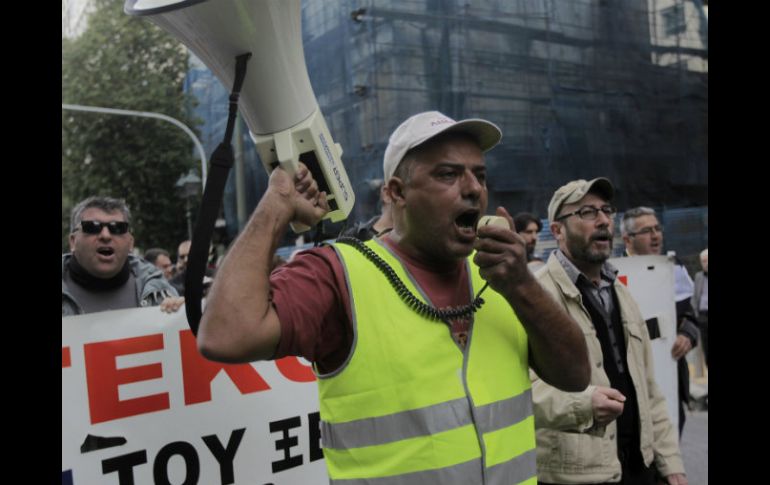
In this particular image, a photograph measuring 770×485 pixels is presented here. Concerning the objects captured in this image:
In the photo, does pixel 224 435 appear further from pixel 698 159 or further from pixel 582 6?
pixel 698 159

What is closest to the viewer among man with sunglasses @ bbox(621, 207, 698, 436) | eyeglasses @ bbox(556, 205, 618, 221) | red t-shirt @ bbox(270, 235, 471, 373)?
red t-shirt @ bbox(270, 235, 471, 373)

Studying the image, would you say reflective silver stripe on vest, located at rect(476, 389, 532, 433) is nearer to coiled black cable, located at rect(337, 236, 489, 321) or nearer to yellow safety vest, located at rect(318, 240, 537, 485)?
yellow safety vest, located at rect(318, 240, 537, 485)

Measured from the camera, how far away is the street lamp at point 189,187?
45.6 feet

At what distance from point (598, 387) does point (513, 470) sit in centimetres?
75

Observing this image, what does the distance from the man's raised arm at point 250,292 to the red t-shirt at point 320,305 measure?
45mm

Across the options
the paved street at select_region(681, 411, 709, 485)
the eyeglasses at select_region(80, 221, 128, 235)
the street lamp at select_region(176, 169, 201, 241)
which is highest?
the street lamp at select_region(176, 169, 201, 241)

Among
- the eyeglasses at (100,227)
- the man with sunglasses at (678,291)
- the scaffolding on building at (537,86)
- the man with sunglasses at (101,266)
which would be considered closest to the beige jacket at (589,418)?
the man with sunglasses at (678,291)

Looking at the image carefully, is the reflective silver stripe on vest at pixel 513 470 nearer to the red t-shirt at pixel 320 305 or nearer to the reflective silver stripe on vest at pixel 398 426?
the reflective silver stripe on vest at pixel 398 426

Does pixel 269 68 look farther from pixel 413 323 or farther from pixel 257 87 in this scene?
pixel 413 323

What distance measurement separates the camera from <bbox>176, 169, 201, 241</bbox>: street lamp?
13899mm

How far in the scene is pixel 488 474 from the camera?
1458mm

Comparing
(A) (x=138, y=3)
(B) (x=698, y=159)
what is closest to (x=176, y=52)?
(B) (x=698, y=159)

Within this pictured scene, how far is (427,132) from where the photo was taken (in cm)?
156

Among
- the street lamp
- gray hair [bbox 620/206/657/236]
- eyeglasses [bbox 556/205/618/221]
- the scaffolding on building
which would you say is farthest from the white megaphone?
the street lamp
